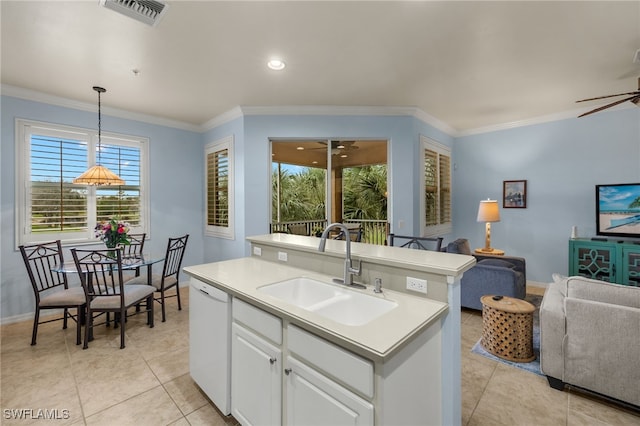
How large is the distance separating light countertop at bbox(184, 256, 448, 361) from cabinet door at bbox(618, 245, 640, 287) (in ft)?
12.4

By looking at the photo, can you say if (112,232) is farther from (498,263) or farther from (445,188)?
(445,188)

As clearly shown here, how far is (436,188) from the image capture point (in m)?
4.91

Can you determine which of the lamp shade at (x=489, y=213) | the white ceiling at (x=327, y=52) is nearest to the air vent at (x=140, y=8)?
the white ceiling at (x=327, y=52)

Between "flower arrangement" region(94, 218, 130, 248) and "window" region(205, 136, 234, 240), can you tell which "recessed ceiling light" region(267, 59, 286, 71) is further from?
"flower arrangement" region(94, 218, 130, 248)

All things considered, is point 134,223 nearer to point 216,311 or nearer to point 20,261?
point 20,261

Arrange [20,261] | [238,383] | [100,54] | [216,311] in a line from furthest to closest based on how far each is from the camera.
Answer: [20,261], [100,54], [216,311], [238,383]

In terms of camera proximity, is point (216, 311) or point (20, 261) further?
point (20, 261)

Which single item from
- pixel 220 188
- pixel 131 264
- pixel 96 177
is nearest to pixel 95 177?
pixel 96 177

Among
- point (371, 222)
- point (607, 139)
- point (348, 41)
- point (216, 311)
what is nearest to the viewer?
point (216, 311)

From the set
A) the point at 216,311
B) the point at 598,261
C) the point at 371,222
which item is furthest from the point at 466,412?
the point at 598,261

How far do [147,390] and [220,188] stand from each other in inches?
119

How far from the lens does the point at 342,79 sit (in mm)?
3174

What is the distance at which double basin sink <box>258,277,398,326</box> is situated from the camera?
1.57 meters

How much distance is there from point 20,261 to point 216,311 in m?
3.30
